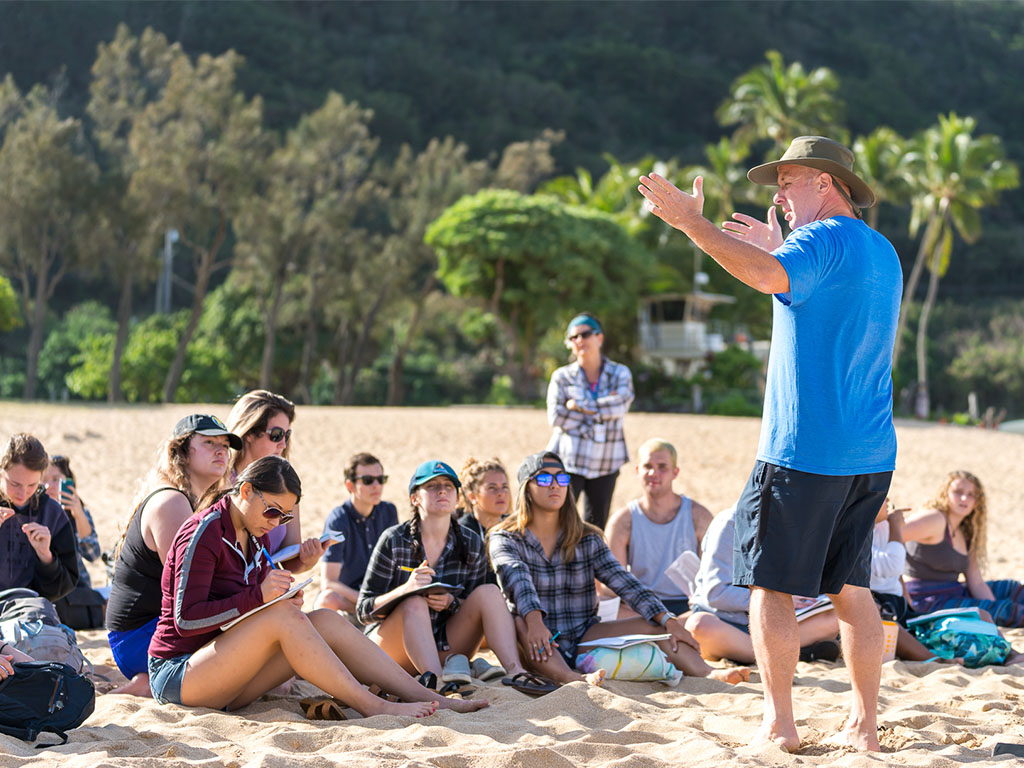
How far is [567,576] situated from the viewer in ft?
16.0

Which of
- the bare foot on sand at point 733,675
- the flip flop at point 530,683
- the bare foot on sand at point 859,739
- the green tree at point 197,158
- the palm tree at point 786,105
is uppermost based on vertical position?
the palm tree at point 786,105

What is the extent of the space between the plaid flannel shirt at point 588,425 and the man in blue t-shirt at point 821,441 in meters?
3.12

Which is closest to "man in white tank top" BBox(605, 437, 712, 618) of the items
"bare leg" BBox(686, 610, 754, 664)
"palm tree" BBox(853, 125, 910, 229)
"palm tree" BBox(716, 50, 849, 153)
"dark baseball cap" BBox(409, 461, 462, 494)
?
"bare leg" BBox(686, 610, 754, 664)

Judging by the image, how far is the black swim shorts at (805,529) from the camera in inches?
123

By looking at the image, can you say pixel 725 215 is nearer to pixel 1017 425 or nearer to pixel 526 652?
pixel 1017 425

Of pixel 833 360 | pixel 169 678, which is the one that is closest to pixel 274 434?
pixel 169 678

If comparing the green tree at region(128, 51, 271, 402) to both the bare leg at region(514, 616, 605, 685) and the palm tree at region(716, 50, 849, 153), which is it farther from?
the bare leg at region(514, 616, 605, 685)

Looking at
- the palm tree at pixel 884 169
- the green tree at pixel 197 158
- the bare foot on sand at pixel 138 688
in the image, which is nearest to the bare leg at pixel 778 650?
the bare foot on sand at pixel 138 688

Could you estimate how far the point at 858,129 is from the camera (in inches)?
2566

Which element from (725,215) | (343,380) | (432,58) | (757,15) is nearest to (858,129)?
(757,15)

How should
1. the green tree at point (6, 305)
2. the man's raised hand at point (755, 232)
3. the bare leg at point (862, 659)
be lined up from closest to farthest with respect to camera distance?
the bare leg at point (862, 659) → the man's raised hand at point (755, 232) → the green tree at point (6, 305)

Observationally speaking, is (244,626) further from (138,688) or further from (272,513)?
(138,688)

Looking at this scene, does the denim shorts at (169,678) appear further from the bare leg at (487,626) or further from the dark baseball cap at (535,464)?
the dark baseball cap at (535,464)

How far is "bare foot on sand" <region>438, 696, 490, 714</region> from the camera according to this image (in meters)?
3.83
